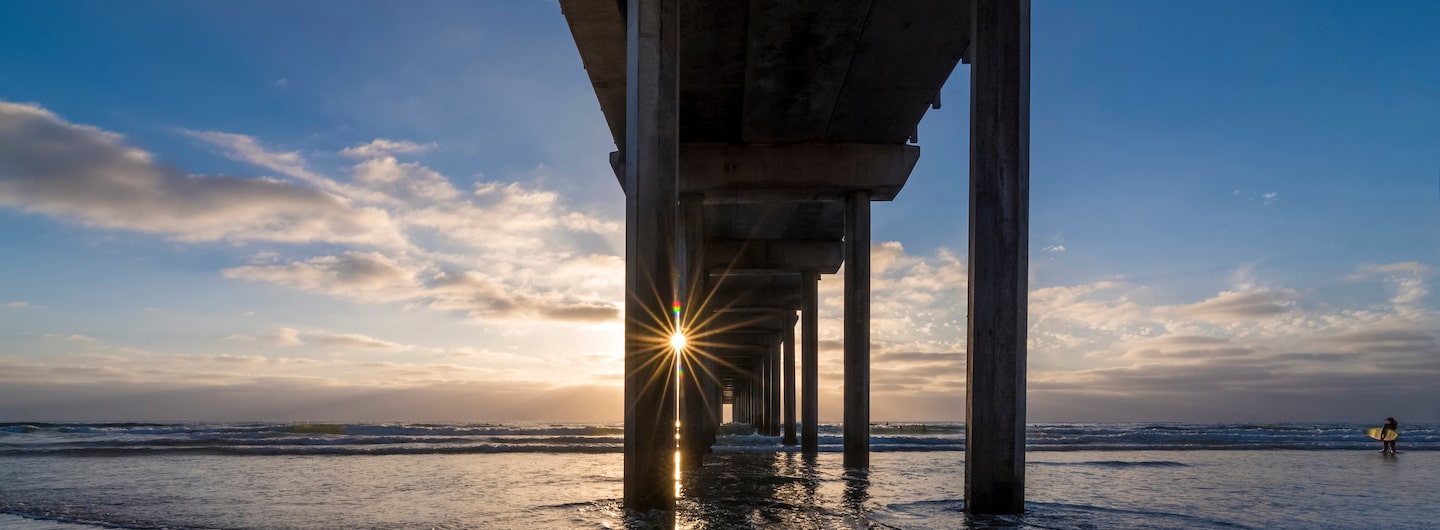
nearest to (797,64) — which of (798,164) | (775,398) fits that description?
(798,164)

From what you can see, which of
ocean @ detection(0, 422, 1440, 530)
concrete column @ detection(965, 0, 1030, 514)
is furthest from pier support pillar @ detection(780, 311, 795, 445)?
concrete column @ detection(965, 0, 1030, 514)

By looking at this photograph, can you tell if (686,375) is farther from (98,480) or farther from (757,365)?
(757,365)

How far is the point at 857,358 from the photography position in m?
18.0

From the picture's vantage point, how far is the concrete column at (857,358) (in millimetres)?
17875

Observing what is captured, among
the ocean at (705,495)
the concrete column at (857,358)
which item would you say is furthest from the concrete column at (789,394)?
the concrete column at (857,358)

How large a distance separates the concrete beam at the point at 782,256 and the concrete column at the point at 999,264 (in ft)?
65.6

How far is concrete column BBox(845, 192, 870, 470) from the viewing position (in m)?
17.9

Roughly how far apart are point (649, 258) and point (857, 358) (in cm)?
958

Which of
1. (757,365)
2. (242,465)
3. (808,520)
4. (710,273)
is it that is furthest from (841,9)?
(757,365)

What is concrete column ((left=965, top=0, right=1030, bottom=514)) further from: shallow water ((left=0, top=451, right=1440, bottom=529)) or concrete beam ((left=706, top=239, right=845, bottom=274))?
concrete beam ((left=706, top=239, right=845, bottom=274))

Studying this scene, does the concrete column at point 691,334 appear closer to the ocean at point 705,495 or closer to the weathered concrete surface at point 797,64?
the ocean at point 705,495

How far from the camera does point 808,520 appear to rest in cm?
852

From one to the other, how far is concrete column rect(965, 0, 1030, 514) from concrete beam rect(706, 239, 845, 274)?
20008 millimetres

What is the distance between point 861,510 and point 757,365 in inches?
2114
